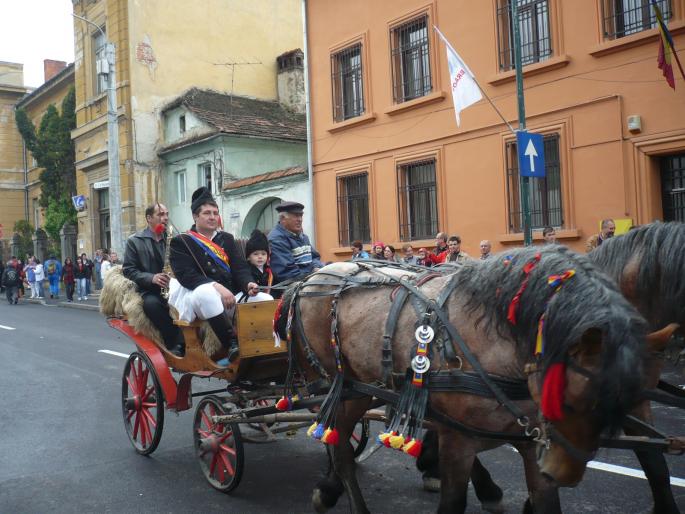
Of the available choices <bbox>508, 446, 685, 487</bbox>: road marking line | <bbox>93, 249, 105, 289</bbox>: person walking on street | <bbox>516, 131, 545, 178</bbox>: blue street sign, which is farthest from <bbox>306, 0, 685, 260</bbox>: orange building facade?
<bbox>93, 249, 105, 289</bbox>: person walking on street

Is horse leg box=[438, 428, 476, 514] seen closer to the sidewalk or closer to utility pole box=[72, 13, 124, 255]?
utility pole box=[72, 13, 124, 255]

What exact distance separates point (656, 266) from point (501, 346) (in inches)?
43.3

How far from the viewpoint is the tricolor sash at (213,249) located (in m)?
5.32

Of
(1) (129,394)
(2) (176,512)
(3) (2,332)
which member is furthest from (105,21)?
→ (2) (176,512)

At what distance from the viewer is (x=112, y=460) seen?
5465 millimetres

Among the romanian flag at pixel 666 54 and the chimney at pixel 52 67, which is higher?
the chimney at pixel 52 67

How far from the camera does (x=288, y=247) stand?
557cm

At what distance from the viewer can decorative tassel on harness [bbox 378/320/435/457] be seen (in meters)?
3.20

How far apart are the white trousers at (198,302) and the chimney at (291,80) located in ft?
70.0

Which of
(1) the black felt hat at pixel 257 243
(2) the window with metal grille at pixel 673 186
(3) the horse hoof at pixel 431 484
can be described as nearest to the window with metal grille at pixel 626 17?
(2) the window with metal grille at pixel 673 186

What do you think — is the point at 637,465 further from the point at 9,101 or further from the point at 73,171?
the point at 9,101

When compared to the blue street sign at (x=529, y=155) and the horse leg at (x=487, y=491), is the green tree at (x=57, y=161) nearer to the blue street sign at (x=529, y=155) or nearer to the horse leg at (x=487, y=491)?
the blue street sign at (x=529, y=155)

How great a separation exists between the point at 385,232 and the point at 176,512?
11.1 metres

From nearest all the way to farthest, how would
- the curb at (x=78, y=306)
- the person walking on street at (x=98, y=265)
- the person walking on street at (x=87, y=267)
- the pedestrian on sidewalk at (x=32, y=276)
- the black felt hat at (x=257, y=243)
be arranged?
the black felt hat at (x=257, y=243) < the curb at (x=78, y=306) < the person walking on street at (x=98, y=265) < the person walking on street at (x=87, y=267) < the pedestrian on sidewalk at (x=32, y=276)
